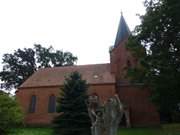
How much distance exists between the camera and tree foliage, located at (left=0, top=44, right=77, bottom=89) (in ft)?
154

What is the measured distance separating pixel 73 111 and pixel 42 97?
16.3m

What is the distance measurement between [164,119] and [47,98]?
52.7 ft

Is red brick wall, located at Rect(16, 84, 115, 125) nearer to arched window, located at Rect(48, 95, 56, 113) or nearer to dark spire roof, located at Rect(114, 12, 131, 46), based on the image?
arched window, located at Rect(48, 95, 56, 113)

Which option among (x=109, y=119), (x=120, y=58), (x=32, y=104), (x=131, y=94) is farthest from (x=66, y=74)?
(x=109, y=119)

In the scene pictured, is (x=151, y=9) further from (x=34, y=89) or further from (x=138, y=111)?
(x=34, y=89)

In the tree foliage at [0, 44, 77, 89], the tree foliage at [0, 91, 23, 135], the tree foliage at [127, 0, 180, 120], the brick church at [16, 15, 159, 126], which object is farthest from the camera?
the tree foliage at [0, 44, 77, 89]

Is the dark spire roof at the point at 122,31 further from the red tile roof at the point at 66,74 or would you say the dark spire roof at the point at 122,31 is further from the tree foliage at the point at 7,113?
the tree foliage at the point at 7,113

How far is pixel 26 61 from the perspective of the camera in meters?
48.6

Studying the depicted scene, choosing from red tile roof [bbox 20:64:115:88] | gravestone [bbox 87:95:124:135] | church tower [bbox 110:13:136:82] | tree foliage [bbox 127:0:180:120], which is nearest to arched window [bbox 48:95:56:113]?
red tile roof [bbox 20:64:115:88]

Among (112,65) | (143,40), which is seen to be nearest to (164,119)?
(112,65)

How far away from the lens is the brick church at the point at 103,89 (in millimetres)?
33500

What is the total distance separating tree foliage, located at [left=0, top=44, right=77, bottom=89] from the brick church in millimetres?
9146

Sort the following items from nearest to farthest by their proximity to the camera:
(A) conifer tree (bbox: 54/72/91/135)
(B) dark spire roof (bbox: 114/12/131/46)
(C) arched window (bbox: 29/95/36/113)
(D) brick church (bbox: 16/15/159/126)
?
1. (A) conifer tree (bbox: 54/72/91/135)
2. (D) brick church (bbox: 16/15/159/126)
3. (C) arched window (bbox: 29/95/36/113)
4. (B) dark spire roof (bbox: 114/12/131/46)

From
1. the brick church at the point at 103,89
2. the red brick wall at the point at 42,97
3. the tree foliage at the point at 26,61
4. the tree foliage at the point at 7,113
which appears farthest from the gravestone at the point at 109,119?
the tree foliage at the point at 26,61
